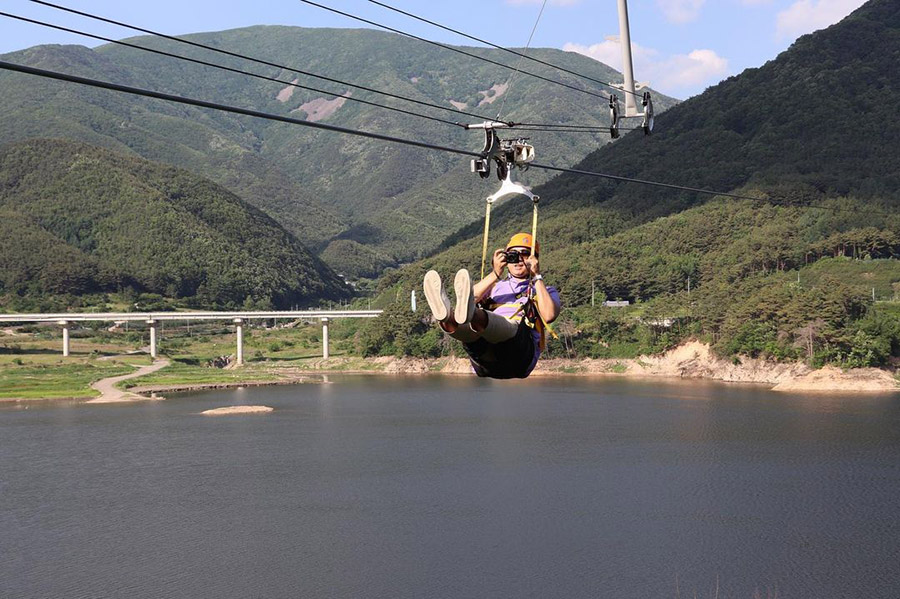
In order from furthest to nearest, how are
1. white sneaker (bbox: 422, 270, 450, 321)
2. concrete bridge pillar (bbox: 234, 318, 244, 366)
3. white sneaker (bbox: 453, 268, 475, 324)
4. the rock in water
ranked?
1. concrete bridge pillar (bbox: 234, 318, 244, 366)
2. the rock in water
3. white sneaker (bbox: 453, 268, 475, 324)
4. white sneaker (bbox: 422, 270, 450, 321)

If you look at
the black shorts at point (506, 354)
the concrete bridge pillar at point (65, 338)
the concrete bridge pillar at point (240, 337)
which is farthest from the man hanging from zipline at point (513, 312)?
the concrete bridge pillar at point (240, 337)

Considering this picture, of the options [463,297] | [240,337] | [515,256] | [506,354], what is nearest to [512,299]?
[515,256]

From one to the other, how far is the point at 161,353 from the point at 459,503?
304 feet

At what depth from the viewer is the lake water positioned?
122ft

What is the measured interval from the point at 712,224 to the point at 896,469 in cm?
8491

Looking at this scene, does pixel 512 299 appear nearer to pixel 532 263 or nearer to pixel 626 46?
pixel 532 263

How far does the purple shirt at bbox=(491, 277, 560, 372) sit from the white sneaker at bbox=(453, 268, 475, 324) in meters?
2.12

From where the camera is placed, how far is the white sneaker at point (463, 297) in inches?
506

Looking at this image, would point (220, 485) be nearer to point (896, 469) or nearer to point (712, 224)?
point (896, 469)

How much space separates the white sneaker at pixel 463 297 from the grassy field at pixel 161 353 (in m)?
82.8

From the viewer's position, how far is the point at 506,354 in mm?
14664

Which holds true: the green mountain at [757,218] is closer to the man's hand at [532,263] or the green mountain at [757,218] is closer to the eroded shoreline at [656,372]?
the eroded shoreline at [656,372]

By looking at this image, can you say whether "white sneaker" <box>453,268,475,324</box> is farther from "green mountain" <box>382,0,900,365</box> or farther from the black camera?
"green mountain" <box>382,0,900,365</box>

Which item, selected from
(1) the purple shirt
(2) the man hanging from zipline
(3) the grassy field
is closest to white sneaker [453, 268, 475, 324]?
(2) the man hanging from zipline
